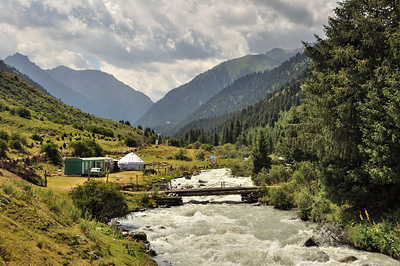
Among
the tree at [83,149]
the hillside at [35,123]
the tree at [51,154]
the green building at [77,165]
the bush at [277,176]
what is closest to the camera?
the bush at [277,176]

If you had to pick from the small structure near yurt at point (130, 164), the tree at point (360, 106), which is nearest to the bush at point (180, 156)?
the small structure near yurt at point (130, 164)

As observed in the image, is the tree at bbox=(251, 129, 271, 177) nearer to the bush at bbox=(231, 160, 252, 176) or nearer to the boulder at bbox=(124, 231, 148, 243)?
the bush at bbox=(231, 160, 252, 176)

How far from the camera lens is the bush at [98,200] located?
23.3 m

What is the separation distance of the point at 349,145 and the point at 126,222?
2161 cm

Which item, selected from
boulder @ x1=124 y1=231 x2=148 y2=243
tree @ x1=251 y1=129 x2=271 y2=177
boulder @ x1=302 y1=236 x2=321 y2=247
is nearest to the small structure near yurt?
tree @ x1=251 y1=129 x2=271 y2=177

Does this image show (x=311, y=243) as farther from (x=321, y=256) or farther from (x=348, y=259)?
(x=348, y=259)

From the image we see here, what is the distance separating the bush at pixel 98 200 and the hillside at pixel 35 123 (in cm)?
3586

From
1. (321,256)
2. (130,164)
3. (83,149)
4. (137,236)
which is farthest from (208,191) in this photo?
(83,149)

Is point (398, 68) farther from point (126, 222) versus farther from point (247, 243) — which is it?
point (126, 222)

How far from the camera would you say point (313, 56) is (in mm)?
23297

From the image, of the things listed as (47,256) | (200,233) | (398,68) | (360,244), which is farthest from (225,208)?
(47,256)

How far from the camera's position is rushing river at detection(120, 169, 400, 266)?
A: 17.1 meters

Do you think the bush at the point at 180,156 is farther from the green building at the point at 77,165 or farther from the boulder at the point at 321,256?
the boulder at the point at 321,256

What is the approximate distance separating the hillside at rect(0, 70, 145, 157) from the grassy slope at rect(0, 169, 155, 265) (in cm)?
4481
